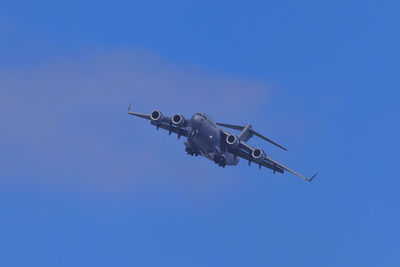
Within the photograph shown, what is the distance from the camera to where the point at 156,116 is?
6475cm

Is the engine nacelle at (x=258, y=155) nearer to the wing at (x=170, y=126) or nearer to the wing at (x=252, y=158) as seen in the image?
the wing at (x=252, y=158)

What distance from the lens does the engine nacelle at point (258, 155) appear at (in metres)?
64.7

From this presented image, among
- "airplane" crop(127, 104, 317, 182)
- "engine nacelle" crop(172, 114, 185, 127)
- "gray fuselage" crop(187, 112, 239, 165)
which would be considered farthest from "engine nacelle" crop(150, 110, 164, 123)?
"gray fuselage" crop(187, 112, 239, 165)

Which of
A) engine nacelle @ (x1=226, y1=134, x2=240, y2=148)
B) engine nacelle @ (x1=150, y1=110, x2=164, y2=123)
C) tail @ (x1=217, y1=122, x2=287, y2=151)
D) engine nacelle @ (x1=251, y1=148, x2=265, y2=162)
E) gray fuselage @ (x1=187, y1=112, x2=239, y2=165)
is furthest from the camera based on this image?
tail @ (x1=217, y1=122, x2=287, y2=151)

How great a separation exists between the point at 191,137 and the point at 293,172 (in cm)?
1216

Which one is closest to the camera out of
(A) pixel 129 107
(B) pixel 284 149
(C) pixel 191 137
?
(C) pixel 191 137

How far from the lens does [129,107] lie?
7025 centimetres

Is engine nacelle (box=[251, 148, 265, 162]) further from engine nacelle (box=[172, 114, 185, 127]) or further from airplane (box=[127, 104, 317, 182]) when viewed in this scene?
engine nacelle (box=[172, 114, 185, 127])

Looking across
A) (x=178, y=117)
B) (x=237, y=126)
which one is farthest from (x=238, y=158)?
(x=178, y=117)

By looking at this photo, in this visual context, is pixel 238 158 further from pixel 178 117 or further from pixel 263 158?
pixel 178 117

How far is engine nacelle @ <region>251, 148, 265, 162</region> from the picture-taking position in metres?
64.7

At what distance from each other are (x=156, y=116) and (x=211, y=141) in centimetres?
642

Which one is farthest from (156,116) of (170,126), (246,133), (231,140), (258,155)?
(246,133)

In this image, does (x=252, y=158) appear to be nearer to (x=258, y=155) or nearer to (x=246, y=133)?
(x=258, y=155)
